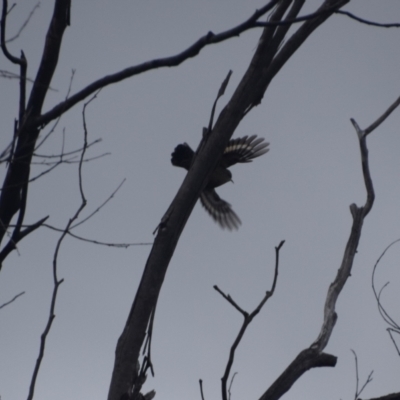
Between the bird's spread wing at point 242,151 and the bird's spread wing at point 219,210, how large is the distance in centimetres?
103

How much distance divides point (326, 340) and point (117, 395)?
890 mm

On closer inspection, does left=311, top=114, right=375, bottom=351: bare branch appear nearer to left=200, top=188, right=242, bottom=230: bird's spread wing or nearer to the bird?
the bird

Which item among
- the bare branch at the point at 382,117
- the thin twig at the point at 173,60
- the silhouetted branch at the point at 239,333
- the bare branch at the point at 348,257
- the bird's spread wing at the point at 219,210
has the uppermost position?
the bird's spread wing at the point at 219,210

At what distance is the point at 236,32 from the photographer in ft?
6.66

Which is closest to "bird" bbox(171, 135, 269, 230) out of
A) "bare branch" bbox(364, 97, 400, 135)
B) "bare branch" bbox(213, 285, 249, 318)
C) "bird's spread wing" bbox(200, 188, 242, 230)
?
"bird's spread wing" bbox(200, 188, 242, 230)

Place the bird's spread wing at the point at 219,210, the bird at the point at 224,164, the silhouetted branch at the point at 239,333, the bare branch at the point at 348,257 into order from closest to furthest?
the silhouetted branch at the point at 239,333
the bare branch at the point at 348,257
the bird at the point at 224,164
the bird's spread wing at the point at 219,210

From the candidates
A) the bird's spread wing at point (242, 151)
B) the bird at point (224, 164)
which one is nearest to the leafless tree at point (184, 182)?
the bird at point (224, 164)

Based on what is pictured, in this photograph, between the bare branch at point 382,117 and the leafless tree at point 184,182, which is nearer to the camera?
the leafless tree at point 184,182

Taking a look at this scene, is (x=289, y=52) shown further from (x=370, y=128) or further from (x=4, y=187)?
(x=4, y=187)

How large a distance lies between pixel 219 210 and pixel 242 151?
1336 millimetres

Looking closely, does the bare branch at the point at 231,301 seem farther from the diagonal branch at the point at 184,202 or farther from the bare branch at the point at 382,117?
the bare branch at the point at 382,117

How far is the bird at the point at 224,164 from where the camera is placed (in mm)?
8344

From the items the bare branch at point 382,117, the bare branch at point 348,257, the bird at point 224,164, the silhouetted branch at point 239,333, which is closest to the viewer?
the silhouetted branch at point 239,333

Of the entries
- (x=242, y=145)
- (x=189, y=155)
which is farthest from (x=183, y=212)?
(x=242, y=145)
